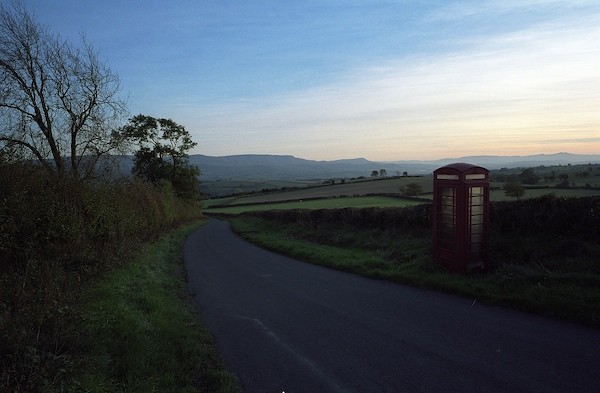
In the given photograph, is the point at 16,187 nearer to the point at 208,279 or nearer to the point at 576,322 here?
the point at 208,279

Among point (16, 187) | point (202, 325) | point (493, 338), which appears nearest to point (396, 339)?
point (493, 338)

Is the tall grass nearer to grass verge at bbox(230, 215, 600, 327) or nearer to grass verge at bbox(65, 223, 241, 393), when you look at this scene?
grass verge at bbox(65, 223, 241, 393)

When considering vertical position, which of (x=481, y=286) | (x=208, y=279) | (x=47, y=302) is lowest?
(x=208, y=279)

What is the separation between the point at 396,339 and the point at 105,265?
8.72 m

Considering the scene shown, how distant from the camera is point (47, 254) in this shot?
9758mm

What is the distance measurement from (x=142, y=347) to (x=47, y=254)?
18.1 feet

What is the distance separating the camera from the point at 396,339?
647cm

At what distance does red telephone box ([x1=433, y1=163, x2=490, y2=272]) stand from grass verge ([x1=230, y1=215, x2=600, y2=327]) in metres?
0.40

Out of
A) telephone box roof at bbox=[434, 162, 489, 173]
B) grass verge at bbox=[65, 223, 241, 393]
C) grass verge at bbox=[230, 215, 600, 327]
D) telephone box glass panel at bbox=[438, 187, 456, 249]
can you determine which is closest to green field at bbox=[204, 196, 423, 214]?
grass verge at bbox=[230, 215, 600, 327]

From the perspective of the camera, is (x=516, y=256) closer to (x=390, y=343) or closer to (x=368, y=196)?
(x=390, y=343)

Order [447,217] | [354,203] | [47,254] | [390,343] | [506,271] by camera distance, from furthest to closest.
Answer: [354,203] → [447,217] → [47,254] → [506,271] → [390,343]

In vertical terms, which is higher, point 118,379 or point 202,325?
point 118,379

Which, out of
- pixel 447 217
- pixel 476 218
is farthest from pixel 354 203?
pixel 476 218

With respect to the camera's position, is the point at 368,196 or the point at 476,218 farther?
the point at 368,196
